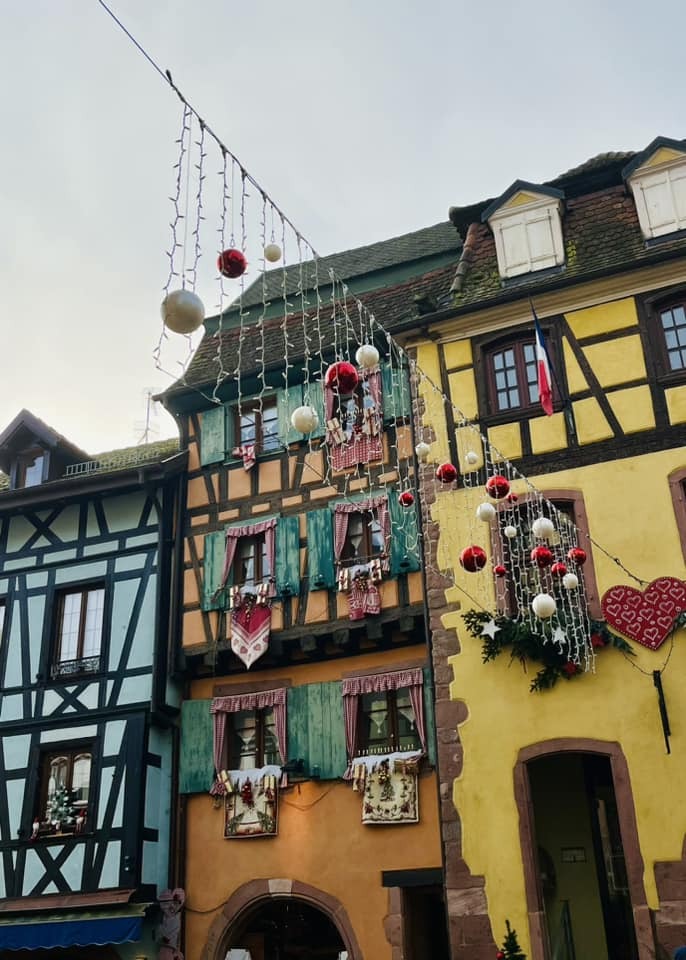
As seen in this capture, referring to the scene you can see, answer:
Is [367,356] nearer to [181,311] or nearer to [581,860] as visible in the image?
[181,311]

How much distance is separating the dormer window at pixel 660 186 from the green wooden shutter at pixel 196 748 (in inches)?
387

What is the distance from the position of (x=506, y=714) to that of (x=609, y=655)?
4.71ft

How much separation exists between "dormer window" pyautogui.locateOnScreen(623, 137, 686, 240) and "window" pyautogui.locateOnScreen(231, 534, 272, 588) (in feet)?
24.7

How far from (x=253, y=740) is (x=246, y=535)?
3232mm

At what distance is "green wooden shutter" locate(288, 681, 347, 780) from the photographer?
14.5 m

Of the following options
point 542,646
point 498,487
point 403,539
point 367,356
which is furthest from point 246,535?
point 367,356

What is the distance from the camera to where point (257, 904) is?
565 inches

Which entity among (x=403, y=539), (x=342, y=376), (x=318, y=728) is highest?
(x=403, y=539)

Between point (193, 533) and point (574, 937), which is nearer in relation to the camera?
point (574, 937)

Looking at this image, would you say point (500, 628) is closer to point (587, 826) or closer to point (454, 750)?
point (454, 750)

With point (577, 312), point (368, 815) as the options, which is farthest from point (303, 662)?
point (577, 312)

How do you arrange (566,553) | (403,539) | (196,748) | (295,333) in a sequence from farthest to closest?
(295,333), (196,748), (403,539), (566,553)

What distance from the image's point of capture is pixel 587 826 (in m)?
14.2

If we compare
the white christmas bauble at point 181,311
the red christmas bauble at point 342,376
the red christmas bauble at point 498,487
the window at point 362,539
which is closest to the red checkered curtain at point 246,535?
the window at point 362,539
